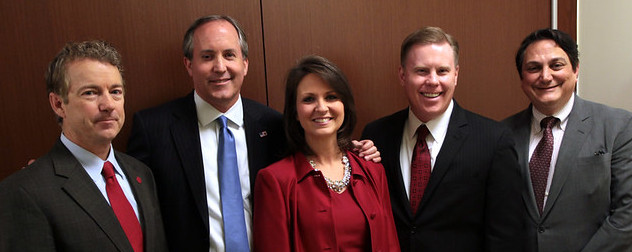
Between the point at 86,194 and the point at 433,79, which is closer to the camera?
the point at 86,194

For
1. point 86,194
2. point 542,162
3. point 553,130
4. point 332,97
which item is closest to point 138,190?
point 86,194

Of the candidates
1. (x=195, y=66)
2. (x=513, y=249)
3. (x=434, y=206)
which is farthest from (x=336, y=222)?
(x=195, y=66)

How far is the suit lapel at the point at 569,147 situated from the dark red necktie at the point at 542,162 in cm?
5

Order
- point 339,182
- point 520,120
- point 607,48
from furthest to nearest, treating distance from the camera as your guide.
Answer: point 607,48
point 520,120
point 339,182

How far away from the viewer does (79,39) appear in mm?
2260

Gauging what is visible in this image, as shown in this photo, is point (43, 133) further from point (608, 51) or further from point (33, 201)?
point (608, 51)

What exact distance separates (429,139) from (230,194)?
91 centimetres

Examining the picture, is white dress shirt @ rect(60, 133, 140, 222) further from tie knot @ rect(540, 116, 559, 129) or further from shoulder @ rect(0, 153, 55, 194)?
tie knot @ rect(540, 116, 559, 129)

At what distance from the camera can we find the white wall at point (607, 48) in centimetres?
306

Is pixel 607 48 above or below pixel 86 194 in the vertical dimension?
above

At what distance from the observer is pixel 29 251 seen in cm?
139

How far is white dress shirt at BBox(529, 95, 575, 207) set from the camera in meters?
2.28

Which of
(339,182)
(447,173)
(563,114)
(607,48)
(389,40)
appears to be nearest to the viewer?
(339,182)

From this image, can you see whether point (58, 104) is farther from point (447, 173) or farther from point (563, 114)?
point (563, 114)
